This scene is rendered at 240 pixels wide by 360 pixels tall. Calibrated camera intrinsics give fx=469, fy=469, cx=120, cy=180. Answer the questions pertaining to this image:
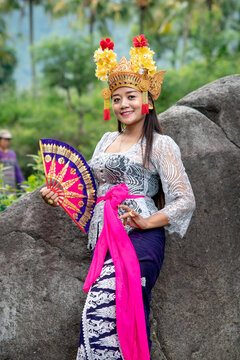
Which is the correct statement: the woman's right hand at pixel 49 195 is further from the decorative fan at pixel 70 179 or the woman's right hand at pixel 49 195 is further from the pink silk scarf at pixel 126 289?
the pink silk scarf at pixel 126 289

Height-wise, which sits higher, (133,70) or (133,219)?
(133,70)

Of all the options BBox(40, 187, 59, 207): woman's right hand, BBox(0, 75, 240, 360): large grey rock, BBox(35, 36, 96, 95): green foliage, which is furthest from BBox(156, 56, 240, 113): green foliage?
BBox(40, 187, 59, 207): woman's right hand

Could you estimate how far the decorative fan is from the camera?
281cm

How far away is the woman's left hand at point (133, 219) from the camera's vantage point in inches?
101

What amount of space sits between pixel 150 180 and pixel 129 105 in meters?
0.48

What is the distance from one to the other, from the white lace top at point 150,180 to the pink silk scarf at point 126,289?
153 millimetres

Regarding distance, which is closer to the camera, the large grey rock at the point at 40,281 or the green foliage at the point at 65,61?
the large grey rock at the point at 40,281

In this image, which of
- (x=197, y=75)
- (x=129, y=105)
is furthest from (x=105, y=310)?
(x=197, y=75)

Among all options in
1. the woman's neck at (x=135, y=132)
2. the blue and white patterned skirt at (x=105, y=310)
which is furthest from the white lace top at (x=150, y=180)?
the blue and white patterned skirt at (x=105, y=310)

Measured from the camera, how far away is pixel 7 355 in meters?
3.17

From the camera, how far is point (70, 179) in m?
2.90

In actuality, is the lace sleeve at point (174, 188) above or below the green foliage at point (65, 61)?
above

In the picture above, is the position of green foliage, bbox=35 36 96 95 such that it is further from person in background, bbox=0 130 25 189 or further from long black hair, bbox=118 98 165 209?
long black hair, bbox=118 98 165 209

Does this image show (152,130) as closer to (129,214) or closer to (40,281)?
(129,214)
